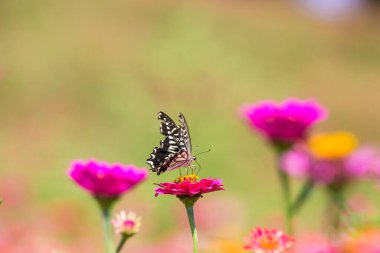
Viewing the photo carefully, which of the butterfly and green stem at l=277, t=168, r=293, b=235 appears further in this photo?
green stem at l=277, t=168, r=293, b=235

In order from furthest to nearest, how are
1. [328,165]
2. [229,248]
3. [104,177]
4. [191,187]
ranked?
[328,165] < [229,248] < [104,177] < [191,187]

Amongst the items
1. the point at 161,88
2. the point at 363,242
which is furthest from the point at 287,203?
the point at 161,88

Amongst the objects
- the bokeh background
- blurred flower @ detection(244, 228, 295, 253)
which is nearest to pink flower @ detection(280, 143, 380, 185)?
blurred flower @ detection(244, 228, 295, 253)

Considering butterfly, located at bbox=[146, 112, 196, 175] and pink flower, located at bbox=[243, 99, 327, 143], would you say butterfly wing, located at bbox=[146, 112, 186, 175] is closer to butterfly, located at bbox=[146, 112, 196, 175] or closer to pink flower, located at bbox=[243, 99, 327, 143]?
butterfly, located at bbox=[146, 112, 196, 175]

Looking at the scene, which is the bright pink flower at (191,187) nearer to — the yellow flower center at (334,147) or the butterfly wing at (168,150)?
the butterfly wing at (168,150)

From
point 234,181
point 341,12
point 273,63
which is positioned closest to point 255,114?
point 234,181

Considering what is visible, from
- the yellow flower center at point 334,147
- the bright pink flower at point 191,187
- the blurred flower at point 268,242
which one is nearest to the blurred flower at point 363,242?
the blurred flower at point 268,242

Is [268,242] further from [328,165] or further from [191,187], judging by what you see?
[328,165]
